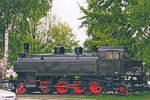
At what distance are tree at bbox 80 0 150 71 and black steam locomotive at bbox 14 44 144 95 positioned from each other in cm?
116

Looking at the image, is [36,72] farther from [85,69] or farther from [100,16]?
[100,16]

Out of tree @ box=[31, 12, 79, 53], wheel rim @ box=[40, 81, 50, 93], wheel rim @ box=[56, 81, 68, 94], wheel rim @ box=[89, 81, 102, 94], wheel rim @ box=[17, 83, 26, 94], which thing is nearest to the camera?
wheel rim @ box=[89, 81, 102, 94]

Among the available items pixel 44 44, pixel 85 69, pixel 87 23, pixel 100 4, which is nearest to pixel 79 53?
pixel 85 69

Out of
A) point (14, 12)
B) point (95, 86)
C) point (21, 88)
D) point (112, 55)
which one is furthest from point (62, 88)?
→ point (14, 12)

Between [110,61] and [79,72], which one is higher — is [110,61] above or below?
above

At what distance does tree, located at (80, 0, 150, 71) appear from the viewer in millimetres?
19953

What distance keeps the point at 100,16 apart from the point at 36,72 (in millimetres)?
5933

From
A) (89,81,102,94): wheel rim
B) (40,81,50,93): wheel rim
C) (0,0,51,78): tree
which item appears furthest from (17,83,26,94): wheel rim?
Answer: (89,81,102,94): wheel rim

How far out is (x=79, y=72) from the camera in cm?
2153

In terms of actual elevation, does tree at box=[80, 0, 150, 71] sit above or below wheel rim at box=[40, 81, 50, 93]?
above

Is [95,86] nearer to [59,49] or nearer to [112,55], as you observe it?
[112,55]

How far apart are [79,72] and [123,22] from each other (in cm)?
469

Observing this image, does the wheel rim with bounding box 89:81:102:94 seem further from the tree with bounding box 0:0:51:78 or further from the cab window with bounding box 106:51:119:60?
the tree with bounding box 0:0:51:78

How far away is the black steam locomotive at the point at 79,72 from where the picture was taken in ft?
68.7
